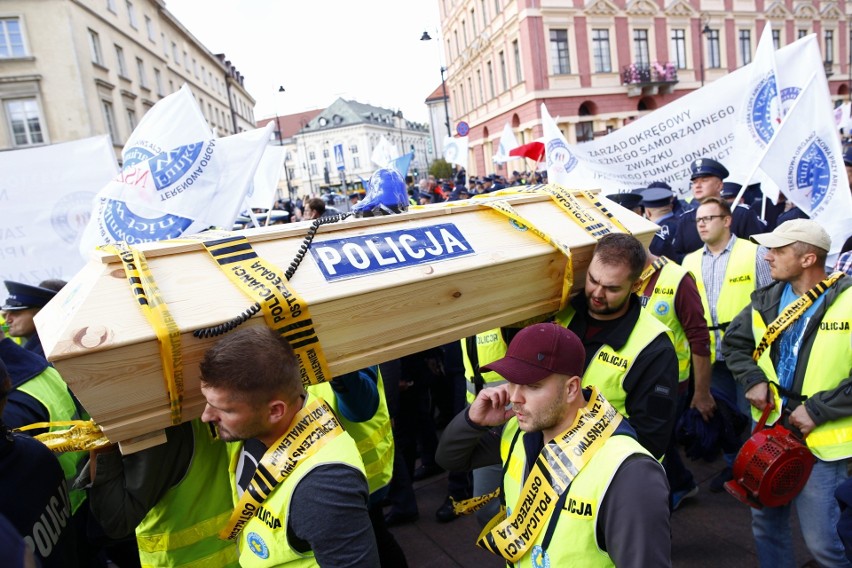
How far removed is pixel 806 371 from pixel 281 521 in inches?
96.8

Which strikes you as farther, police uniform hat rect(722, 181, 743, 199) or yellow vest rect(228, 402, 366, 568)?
police uniform hat rect(722, 181, 743, 199)

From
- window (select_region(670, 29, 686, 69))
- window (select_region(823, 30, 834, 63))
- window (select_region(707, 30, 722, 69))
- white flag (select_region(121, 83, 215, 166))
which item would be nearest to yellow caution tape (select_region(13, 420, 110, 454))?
white flag (select_region(121, 83, 215, 166))

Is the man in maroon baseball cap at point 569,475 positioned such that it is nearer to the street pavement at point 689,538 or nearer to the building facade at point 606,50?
the street pavement at point 689,538

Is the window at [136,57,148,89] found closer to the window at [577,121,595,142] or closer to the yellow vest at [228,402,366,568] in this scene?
the window at [577,121,595,142]

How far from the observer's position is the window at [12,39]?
23312mm

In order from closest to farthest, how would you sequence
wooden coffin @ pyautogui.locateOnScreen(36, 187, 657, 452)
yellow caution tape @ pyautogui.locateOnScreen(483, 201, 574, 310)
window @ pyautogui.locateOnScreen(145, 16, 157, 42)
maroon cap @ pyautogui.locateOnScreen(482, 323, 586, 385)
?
1. wooden coffin @ pyautogui.locateOnScreen(36, 187, 657, 452)
2. maroon cap @ pyautogui.locateOnScreen(482, 323, 586, 385)
3. yellow caution tape @ pyautogui.locateOnScreen(483, 201, 574, 310)
4. window @ pyautogui.locateOnScreen(145, 16, 157, 42)

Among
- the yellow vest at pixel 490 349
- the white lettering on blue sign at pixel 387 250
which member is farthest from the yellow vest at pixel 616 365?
the white lettering on blue sign at pixel 387 250

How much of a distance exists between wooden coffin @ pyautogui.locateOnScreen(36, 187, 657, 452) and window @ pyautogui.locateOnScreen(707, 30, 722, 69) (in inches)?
1460

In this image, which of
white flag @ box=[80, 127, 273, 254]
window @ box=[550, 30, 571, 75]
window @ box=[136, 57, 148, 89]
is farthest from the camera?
window @ box=[136, 57, 148, 89]

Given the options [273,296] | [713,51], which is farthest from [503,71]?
[273,296]

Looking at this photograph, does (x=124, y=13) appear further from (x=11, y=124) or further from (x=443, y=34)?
(x=443, y=34)

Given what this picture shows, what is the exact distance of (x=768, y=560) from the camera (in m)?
2.68

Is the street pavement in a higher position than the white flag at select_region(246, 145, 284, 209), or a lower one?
lower

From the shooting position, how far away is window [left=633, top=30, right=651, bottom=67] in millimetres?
31406
